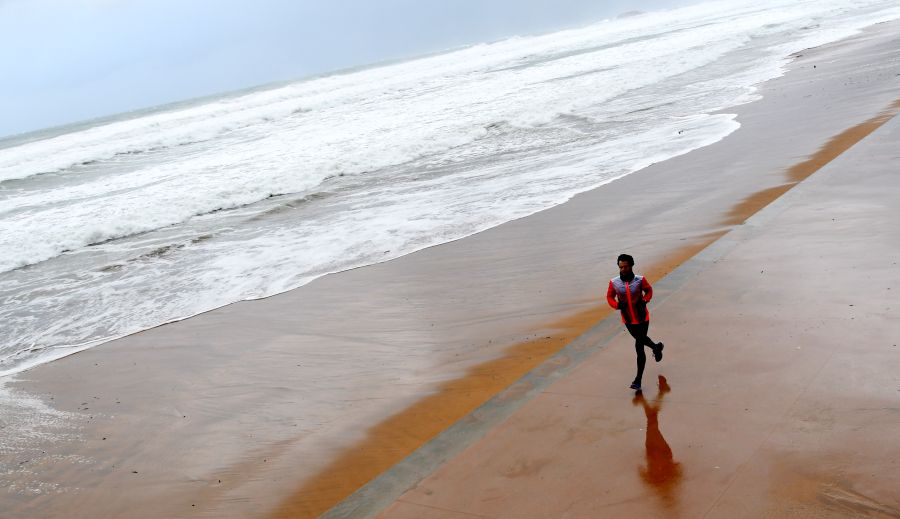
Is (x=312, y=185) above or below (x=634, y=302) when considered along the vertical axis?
above

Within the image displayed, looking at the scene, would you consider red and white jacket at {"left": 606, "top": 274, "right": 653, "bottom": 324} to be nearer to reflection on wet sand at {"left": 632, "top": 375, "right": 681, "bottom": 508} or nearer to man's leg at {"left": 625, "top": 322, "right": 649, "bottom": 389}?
man's leg at {"left": 625, "top": 322, "right": 649, "bottom": 389}

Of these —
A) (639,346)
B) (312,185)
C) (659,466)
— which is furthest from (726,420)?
(312,185)

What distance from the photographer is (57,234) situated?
18.2 m

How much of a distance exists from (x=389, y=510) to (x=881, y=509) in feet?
9.31

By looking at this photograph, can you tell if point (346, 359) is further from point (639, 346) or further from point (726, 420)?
point (726, 420)

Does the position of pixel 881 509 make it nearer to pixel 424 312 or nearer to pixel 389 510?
pixel 389 510

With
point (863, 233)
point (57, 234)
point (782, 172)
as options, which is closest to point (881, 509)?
point (863, 233)

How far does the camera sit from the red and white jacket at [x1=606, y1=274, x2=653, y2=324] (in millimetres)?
6070

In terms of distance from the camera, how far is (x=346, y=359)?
26.8 ft

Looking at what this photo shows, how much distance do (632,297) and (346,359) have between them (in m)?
3.32

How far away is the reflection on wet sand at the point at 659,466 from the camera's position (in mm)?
4773

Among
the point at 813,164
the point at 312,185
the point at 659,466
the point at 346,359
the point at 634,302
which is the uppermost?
the point at 312,185

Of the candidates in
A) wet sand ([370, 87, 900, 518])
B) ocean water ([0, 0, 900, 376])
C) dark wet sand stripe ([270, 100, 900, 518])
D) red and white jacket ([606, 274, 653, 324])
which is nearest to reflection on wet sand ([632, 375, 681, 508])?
wet sand ([370, 87, 900, 518])

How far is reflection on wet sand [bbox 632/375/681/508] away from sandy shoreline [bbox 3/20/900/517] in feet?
5.33
